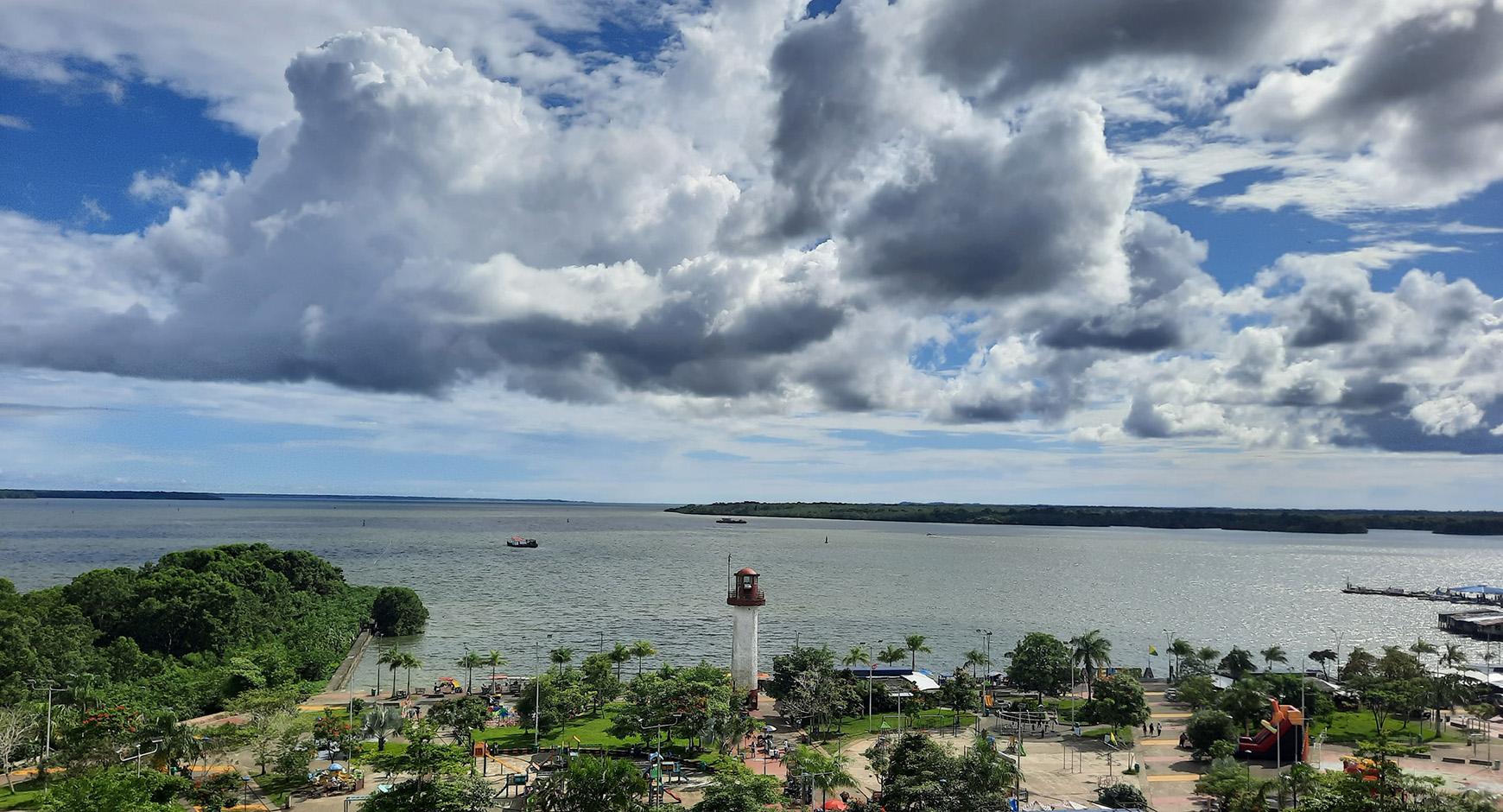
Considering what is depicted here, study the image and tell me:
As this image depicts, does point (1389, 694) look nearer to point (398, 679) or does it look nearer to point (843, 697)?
point (843, 697)

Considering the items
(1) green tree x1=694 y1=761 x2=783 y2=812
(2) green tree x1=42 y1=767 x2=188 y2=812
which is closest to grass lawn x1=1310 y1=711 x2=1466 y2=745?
(1) green tree x1=694 y1=761 x2=783 y2=812

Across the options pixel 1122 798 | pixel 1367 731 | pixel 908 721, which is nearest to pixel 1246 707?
pixel 1367 731

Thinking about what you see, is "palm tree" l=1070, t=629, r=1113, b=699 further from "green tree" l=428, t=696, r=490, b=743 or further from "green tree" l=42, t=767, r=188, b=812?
"green tree" l=42, t=767, r=188, b=812

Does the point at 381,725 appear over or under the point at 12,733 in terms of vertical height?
under

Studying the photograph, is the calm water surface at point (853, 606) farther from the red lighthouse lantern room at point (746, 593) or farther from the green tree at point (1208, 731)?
the green tree at point (1208, 731)

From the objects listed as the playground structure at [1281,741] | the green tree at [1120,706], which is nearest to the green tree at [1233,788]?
the playground structure at [1281,741]

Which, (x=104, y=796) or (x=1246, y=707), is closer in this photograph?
(x=104, y=796)

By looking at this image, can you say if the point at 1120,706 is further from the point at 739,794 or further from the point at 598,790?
the point at 598,790

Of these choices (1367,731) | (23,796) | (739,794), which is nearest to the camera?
(739,794)

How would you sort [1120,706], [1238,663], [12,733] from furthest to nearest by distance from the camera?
[1238,663] < [1120,706] < [12,733]
